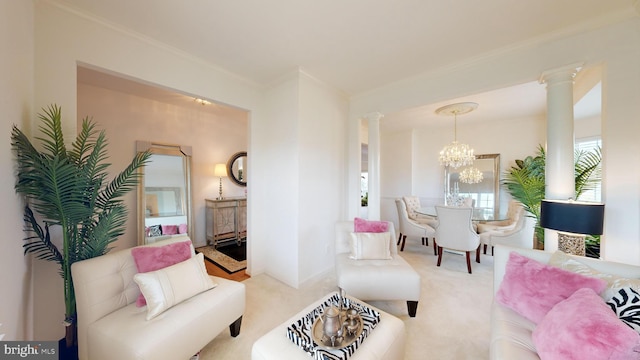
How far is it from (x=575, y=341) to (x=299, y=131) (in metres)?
2.58

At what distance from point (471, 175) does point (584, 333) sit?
14.5 feet

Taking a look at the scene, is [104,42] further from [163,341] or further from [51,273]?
[163,341]

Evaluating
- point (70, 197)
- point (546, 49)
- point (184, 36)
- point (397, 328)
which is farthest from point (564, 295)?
point (184, 36)

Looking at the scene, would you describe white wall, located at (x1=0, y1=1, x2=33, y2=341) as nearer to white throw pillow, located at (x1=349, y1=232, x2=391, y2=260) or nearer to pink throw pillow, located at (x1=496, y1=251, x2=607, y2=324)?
white throw pillow, located at (x1=349, y1=232, x2=391, y2=260)

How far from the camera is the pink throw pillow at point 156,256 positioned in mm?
1535

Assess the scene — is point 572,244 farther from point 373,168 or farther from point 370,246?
point 373,168

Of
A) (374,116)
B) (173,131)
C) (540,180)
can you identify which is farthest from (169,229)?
(540,180)

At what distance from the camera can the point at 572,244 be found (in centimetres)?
187

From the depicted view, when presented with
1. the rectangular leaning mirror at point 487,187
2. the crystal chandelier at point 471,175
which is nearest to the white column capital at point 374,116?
the crystal chandelier at point 471,175

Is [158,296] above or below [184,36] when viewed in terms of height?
below

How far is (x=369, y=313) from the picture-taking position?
4.78 feet

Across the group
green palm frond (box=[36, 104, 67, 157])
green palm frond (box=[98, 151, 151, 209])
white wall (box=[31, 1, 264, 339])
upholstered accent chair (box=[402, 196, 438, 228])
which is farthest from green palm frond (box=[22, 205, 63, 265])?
upholstered accent chair (box=[402, 196, 438, 228])

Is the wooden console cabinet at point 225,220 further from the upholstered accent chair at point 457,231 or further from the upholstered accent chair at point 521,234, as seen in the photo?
the upholstered accent chair at point 521,234

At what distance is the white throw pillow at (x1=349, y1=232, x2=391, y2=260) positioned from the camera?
2.35 meters
